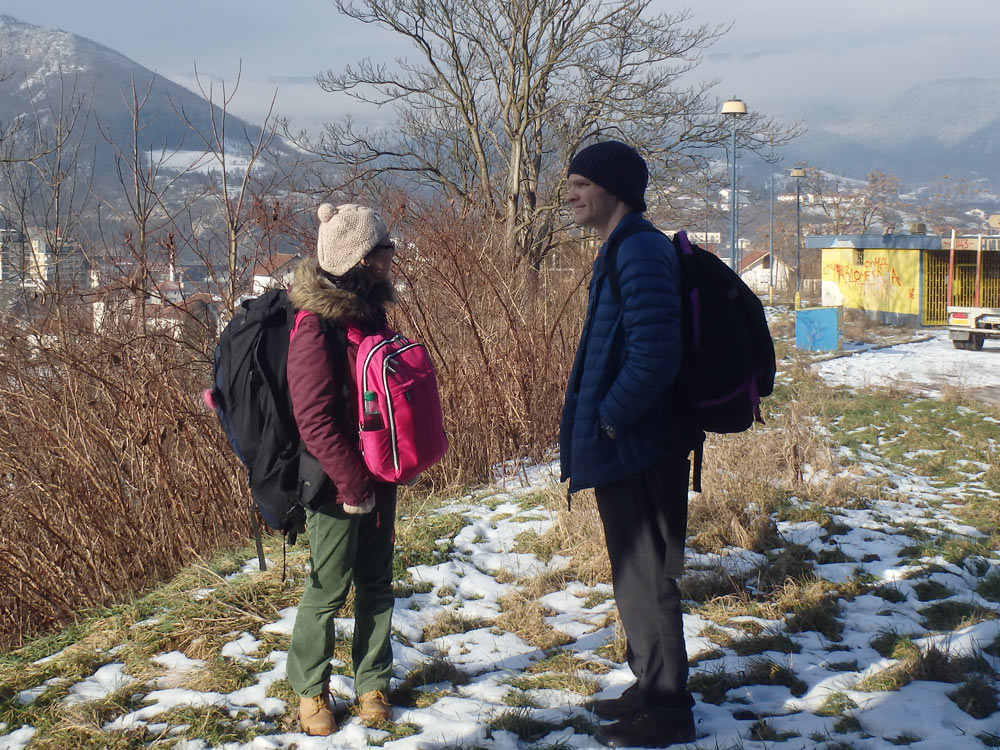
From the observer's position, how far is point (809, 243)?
2975 cm

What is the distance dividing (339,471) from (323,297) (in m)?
0.53

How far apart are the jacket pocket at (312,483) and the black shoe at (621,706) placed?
3.81 ft

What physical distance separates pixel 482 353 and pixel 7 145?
15.0 feet

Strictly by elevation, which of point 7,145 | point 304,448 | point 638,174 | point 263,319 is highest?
point 7,145

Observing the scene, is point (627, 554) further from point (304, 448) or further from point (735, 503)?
point (735, 503)

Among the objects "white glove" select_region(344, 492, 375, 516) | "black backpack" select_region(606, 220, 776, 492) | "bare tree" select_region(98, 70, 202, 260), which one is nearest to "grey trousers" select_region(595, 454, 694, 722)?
"black backpack" select_region(606, 220, 776, 492)

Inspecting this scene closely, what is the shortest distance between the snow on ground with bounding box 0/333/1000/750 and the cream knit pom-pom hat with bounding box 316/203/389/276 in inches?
60.3

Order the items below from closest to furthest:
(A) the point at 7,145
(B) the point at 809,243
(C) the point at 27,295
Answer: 1. (C) the point at 27,295
2. (A) the point at 7,145
3. (B) the point at 809,243

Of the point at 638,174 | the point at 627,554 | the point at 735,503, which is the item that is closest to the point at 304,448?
the point at 627,554

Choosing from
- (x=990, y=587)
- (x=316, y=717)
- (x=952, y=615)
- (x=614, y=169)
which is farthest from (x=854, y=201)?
(x=316, y=717)

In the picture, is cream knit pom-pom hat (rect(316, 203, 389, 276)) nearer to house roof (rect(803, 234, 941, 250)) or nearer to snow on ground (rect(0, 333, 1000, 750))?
snow on ground (rect(0, 333, 1000, 750))

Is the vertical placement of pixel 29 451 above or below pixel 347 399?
below

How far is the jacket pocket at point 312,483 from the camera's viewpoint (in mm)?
2625

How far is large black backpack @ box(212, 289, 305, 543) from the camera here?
8.67 ft
